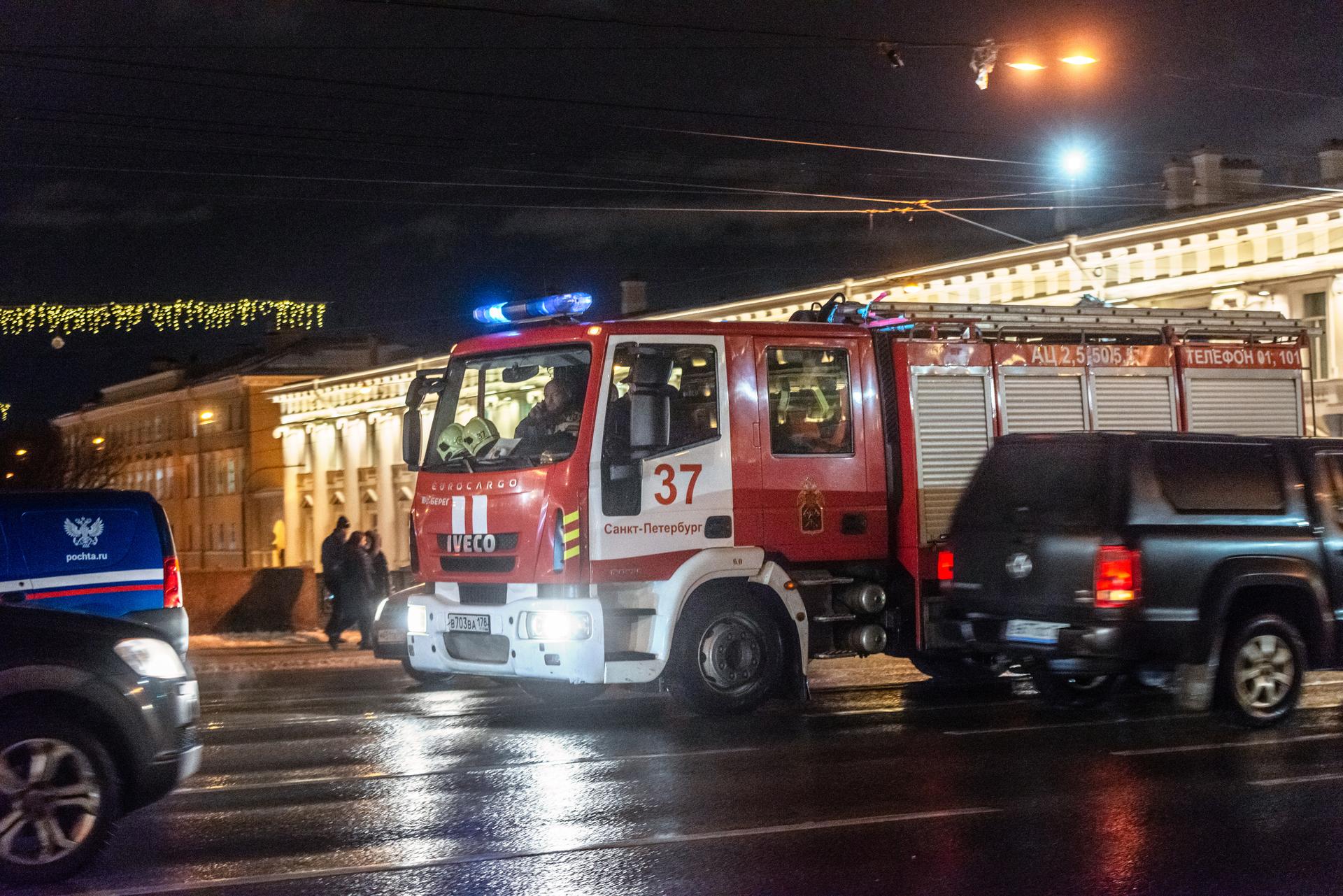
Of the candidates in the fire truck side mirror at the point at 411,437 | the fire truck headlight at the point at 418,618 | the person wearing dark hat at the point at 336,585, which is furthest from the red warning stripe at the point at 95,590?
the person wearing dark hat at the point at 336,585

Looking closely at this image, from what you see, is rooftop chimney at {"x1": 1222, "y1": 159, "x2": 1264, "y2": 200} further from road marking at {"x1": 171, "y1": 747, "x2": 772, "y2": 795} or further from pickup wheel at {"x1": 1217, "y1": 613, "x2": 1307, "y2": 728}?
road marking at {"x1": 171, "y1": 747, "x2": 772, "y2": 795}

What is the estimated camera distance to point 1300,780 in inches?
336

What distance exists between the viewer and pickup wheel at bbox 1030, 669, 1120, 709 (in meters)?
12.0

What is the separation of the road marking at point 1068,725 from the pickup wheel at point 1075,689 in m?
0.65

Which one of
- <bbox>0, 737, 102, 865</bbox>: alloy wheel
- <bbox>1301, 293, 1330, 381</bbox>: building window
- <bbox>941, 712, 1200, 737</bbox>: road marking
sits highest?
<bbox>1301, 293, 1330, 381</bbox>: building window

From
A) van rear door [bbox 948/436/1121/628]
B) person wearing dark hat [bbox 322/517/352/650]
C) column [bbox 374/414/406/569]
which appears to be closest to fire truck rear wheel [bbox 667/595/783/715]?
van rear door [bbox 948/436/1121/628]

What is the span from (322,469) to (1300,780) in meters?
58.4

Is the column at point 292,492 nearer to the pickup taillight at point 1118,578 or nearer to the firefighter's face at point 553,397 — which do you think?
the firefighter's face at point 553,397

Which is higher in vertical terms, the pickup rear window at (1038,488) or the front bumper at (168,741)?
the pickup rear window at (1038,488)

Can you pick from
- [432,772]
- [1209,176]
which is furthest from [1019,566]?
[1209,176]

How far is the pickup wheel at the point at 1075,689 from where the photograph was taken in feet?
39.4

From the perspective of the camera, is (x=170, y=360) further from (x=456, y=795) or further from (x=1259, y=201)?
(x=456, y=795)

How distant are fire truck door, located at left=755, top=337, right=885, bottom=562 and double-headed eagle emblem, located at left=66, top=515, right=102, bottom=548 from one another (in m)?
5.15

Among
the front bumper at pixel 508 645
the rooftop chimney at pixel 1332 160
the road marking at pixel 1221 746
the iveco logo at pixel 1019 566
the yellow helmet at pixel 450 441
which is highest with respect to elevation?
the rooftop chimney at pixel 1332 160
